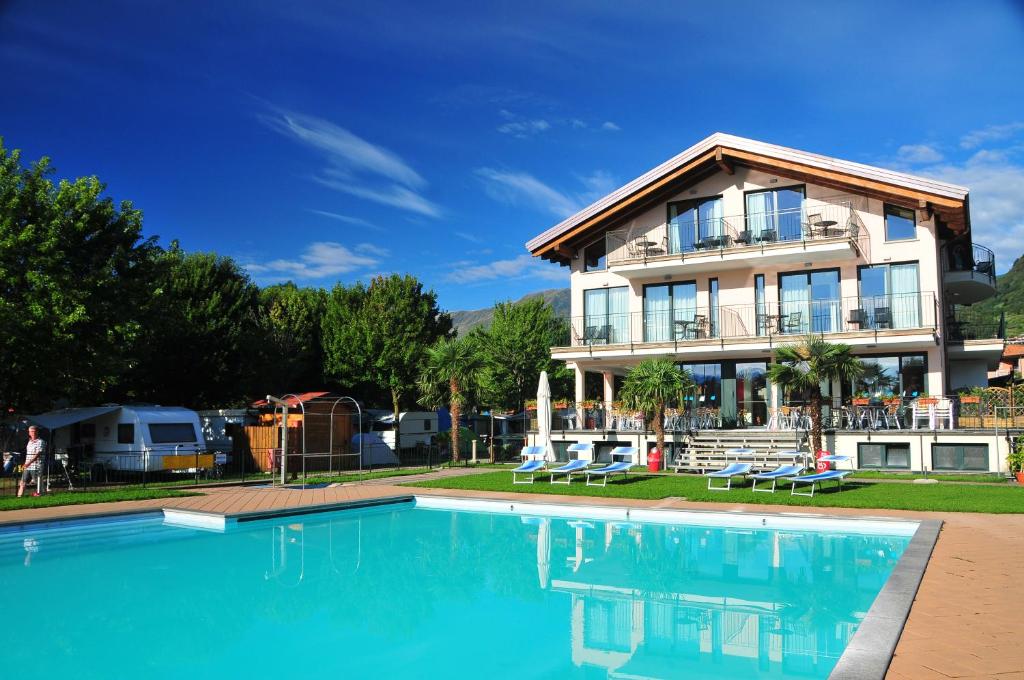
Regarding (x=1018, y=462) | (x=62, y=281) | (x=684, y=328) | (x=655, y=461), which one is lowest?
(x=655, y=461)

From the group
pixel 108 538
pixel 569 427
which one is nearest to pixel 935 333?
pixel 569 427

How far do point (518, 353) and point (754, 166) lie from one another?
63.2 feet

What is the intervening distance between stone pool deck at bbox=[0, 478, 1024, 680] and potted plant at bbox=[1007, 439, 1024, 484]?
590 cm

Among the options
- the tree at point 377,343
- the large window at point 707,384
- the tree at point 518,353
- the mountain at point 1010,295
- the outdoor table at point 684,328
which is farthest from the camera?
the mountain at point 1010,295

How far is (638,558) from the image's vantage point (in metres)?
11.5

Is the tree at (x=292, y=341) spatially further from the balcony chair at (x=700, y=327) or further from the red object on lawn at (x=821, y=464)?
the red object on lawn at (x=821, y=464)

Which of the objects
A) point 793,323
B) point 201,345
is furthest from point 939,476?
point 201,345

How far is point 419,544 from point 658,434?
37.3 feet

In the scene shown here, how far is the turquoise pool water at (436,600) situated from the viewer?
700 centimetres

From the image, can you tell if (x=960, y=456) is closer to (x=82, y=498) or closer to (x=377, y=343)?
(x=82, y=498)

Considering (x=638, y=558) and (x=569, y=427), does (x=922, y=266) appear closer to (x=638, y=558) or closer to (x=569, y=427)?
(x=569, y=427)

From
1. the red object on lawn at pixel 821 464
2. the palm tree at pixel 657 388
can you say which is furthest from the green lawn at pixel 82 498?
the red object on lawn at pixel 821 464

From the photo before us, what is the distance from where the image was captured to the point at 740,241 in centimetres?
2495

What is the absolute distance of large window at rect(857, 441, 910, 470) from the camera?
69.4ft
